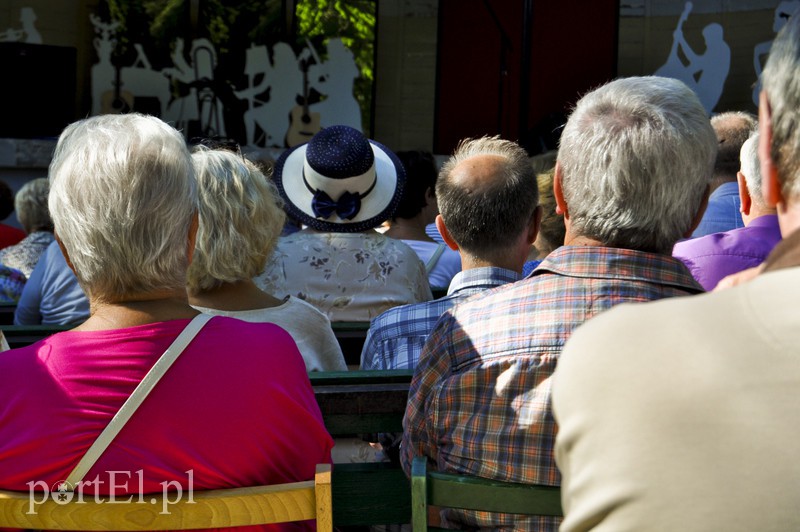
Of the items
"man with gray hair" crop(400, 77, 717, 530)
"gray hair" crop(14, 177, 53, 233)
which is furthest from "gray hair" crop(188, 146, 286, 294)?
"gray hair" crop(14, 177, 53, 233)

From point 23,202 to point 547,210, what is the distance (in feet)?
8.90

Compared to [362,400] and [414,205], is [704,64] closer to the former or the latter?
[414,205]

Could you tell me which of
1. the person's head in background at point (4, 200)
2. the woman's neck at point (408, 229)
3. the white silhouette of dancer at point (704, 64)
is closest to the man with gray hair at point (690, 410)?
the woman's neck at point (408, 229)

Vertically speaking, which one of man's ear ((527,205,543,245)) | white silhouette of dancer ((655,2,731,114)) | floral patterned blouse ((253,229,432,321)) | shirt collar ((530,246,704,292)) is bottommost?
floral patterned blouse ((253,229,432,321))

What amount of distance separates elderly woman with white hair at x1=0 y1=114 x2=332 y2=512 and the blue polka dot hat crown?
5.31 feet

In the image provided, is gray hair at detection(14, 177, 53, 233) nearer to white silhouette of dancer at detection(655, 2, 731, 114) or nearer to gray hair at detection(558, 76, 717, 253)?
gray hair at detection(558, 76, 717, 253)

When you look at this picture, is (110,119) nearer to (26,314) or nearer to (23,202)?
(26,314)

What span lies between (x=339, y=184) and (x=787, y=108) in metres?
2.50

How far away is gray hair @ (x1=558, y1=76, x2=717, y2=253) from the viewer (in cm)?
162

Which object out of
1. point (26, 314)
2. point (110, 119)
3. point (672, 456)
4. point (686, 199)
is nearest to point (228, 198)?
point (110, 119)

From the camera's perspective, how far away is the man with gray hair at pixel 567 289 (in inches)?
59.7

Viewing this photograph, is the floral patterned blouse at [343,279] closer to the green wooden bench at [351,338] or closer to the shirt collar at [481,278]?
the green wooden bench at [351,338]

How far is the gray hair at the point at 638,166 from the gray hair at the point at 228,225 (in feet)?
2.66

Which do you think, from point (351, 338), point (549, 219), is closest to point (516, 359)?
point (351, 338)
